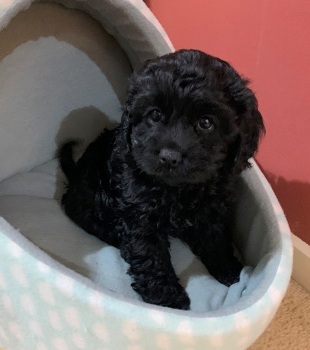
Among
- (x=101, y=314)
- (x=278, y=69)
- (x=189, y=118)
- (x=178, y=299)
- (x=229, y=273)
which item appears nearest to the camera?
(x=101, y=314)

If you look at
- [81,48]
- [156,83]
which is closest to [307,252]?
[156,83]

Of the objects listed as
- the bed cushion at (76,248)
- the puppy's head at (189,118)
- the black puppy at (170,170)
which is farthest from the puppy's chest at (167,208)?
the bed cushion at (76,248)

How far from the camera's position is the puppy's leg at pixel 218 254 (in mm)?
1599

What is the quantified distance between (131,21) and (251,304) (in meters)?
0.94

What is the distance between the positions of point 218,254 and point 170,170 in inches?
19.3

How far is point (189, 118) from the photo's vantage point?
1.29 m

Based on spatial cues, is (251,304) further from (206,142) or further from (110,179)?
(110,179)

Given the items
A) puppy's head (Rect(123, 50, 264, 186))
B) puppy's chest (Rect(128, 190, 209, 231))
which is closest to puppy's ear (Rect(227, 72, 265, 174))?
puppy's head (Rect(123, 50, 264, 186))

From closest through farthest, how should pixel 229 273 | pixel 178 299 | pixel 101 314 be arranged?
pixel 101 314
pixel 178 299
pixel 229 273

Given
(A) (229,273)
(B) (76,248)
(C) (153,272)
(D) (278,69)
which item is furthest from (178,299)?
(D) (278,69)

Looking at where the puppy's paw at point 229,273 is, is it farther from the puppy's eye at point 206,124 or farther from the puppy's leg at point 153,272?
the puppy's eye at point 206,124

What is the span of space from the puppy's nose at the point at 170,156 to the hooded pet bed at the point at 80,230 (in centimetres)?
34

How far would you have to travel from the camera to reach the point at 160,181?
1396mm

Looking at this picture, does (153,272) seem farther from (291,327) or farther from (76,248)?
(291,327)
